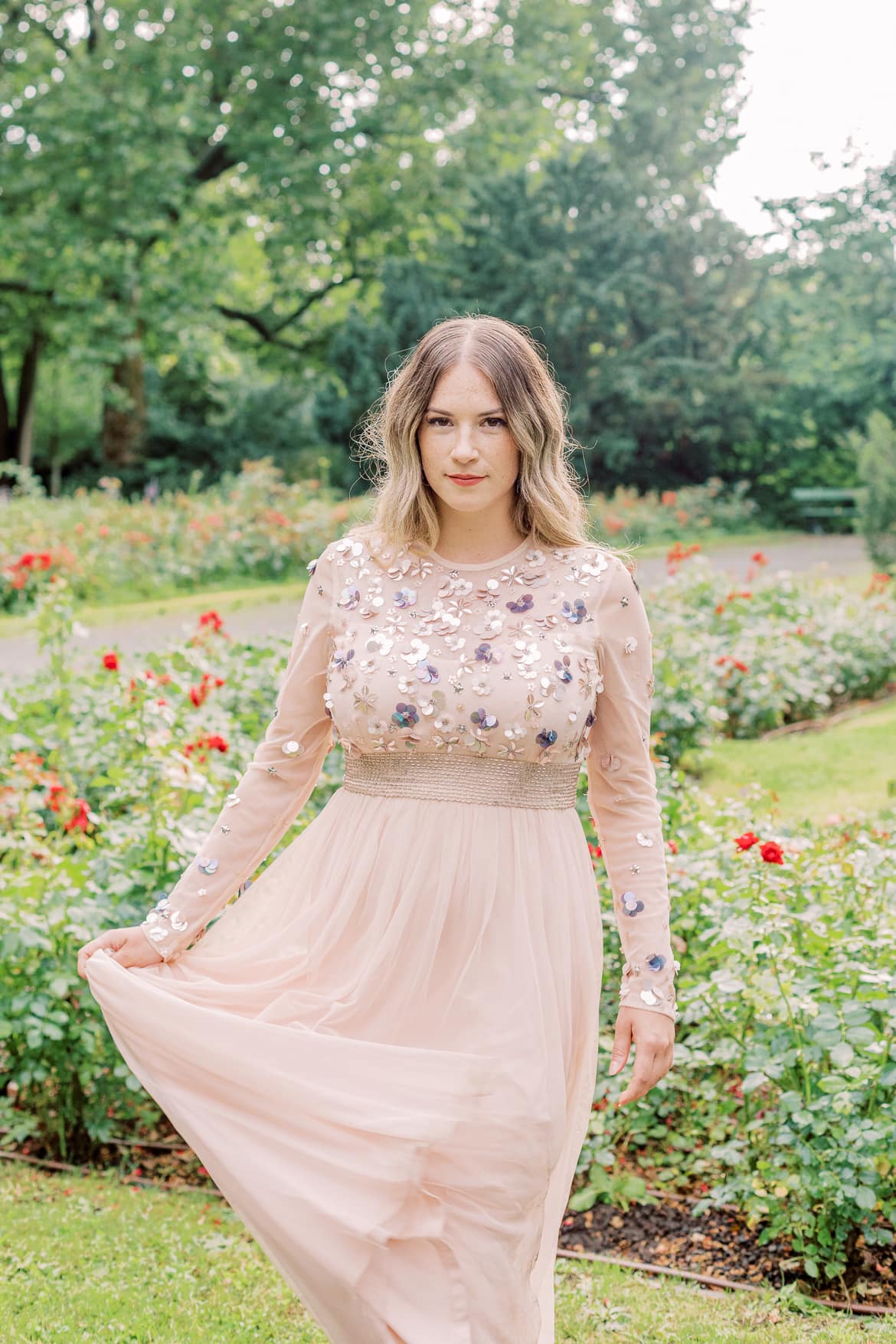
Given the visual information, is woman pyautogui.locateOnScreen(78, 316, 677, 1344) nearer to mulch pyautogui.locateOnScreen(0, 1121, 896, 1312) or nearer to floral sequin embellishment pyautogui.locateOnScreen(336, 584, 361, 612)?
floral sequin embellishment pyautogui.locateOnScreen(336, 584, 361, 612)

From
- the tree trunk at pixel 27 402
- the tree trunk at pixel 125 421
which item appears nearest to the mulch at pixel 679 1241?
the tree trunk at pixel 125 421

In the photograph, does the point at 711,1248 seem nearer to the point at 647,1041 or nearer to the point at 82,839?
the point at 647,1041

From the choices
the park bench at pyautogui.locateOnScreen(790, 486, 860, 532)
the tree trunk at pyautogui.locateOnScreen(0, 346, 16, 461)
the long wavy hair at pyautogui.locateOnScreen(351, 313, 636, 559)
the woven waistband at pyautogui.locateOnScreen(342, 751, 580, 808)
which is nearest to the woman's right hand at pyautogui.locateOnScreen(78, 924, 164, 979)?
the woven waistband at pyautogui.locateOnScreen(342, 751, 580, 808)

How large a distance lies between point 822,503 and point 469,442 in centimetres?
2127

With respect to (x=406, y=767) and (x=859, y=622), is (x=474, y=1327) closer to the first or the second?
(x=406, y=767)

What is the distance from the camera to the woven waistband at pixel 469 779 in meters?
2.17

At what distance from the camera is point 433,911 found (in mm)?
2102

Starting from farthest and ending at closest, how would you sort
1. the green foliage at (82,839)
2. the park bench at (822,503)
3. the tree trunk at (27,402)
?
the tree trunk at (27,402), the park bench at (822,503), the green foliage at (82,839)

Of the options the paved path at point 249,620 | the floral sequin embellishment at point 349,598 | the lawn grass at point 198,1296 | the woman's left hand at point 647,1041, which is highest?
the floral sequin embellishment at point 349,598

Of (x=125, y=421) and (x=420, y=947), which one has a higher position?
(x=125, y=421)

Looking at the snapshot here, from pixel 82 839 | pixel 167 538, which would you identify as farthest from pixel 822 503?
pixel 82 839

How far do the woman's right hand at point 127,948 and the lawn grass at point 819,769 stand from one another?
4.23 meters

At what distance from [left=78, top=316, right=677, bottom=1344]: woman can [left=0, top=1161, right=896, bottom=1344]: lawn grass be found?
0.59m

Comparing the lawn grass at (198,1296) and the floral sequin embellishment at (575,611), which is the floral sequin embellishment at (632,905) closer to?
the floral sequin embellishment at (575,611)
